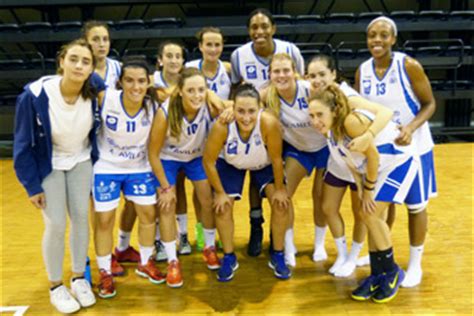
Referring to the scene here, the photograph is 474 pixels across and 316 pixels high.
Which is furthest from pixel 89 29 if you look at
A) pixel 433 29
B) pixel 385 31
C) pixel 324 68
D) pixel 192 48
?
pixel 433 29

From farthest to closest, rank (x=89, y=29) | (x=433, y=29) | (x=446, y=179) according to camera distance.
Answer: (x=433, y=29) < (x=446, y=179) < (x=89, y=29)

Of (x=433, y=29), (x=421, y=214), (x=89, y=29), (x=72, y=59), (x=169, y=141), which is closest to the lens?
(x=72, y=59)

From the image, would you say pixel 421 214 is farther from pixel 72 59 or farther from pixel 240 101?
pixel 72 59

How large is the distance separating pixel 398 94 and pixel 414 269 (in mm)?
1050

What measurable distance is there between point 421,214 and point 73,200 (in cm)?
195

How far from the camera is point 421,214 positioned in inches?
94.5

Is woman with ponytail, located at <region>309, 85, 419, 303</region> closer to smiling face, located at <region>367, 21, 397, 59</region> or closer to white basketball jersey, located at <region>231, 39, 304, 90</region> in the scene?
smiling face, located at <region>367, 21, 397, 59</region>

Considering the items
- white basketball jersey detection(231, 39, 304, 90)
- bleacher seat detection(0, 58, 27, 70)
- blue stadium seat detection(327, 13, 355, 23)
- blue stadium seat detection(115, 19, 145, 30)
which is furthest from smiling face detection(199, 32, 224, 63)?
bleacher seat detection(0, 58, 27, 70)

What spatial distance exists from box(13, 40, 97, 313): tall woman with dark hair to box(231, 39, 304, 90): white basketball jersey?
1123 millimetres

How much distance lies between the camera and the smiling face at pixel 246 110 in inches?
90.8

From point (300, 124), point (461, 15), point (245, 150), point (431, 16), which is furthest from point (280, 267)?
point (461, 15)

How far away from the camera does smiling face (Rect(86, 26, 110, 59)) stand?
276 centimetres

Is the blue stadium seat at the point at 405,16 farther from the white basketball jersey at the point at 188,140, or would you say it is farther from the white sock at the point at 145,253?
the white sock at the point at 145,253

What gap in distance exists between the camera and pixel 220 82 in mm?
2924
